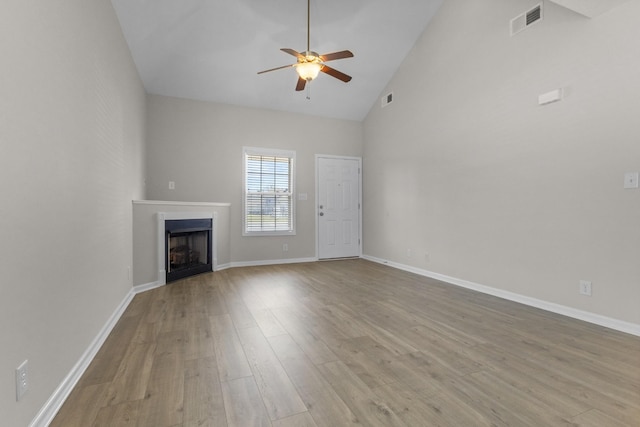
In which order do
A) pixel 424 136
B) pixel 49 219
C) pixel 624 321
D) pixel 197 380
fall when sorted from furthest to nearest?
pixel 424 136 < pixel 624 321 < pixel 197 380 < pixel 49 219

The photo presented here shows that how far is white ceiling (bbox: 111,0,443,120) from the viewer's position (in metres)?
3.81

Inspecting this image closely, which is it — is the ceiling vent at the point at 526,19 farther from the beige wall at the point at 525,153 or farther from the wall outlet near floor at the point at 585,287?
the wall outlet near floor at the point at 585,287

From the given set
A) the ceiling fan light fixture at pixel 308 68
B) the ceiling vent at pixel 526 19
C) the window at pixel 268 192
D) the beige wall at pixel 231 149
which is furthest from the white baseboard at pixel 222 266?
the ceiling vent at pixel 526 19

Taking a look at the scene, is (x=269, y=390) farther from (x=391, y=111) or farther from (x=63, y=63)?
(x=391, y=111)

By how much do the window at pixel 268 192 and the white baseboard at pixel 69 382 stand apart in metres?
3.20

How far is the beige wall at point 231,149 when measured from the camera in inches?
201

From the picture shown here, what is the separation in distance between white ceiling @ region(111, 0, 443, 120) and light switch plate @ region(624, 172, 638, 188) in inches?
132

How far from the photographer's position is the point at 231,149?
5.57m

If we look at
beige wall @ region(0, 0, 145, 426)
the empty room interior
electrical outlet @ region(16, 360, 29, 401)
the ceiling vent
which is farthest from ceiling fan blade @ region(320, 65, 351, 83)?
electrical outlet @ region(16, 360, 29, 401)

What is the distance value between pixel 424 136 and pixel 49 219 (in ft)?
15.1

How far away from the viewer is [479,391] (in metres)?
1.71

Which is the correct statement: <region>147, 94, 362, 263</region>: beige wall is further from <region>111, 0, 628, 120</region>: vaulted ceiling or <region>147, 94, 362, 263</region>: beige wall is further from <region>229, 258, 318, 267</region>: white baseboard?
<region>111, 0, 628, 120</region>: vaulted ceiling

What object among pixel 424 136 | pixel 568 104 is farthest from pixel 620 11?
pixel 424 136

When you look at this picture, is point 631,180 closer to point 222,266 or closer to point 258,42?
point 258,42
